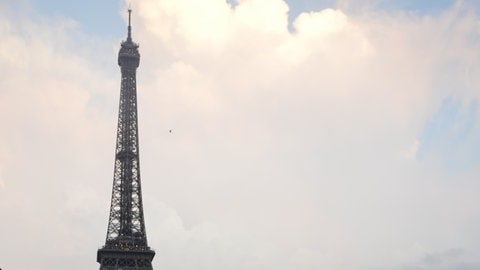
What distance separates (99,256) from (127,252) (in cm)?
800

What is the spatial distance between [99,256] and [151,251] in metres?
14.2

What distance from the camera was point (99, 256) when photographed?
199125 millimetres

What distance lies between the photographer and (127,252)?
7795 inches

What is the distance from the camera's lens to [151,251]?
199m

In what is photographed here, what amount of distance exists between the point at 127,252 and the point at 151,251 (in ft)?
21.3
